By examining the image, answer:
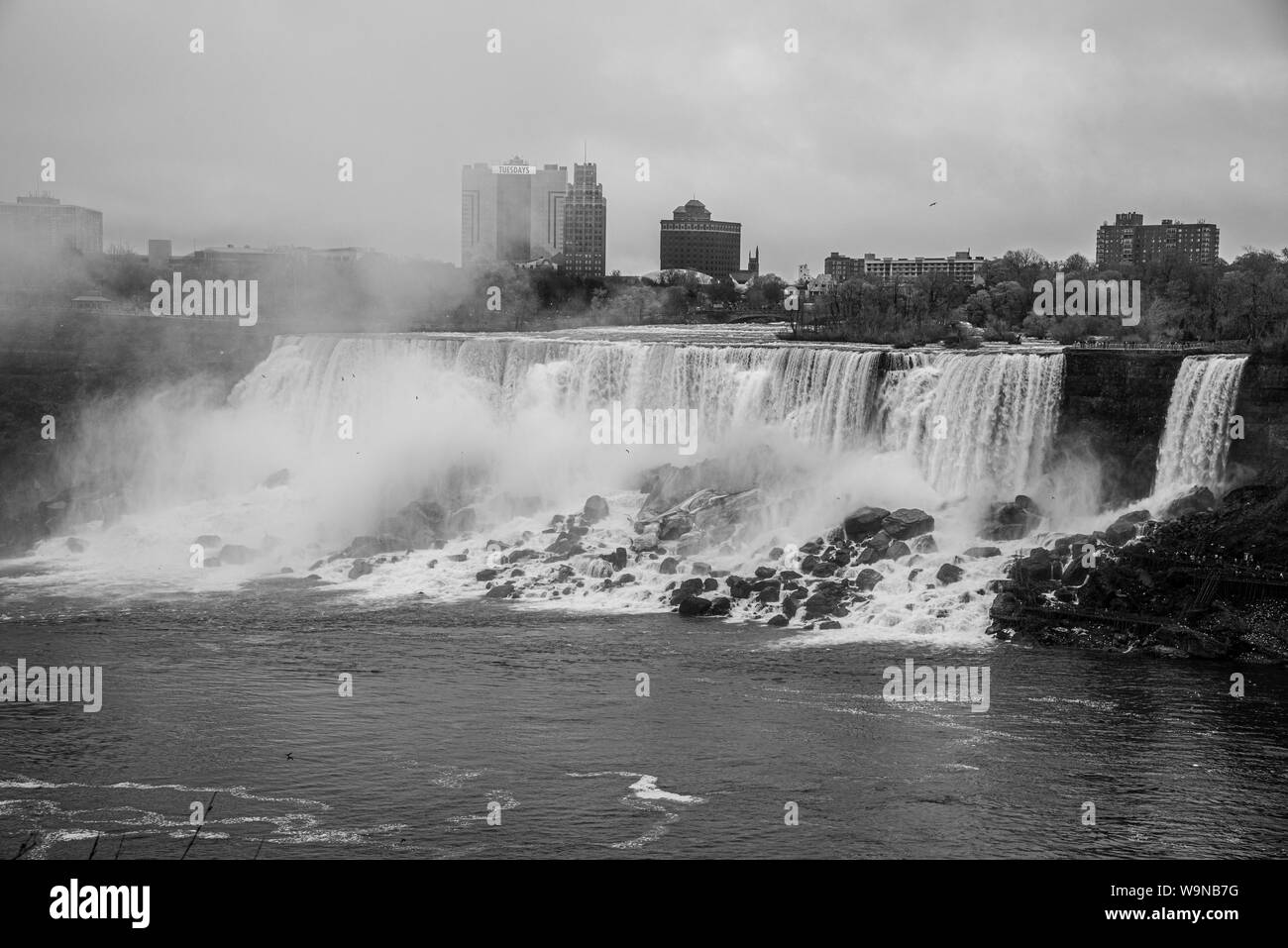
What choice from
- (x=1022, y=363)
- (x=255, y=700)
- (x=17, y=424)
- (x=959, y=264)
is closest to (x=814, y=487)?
(x=1022, y=363)

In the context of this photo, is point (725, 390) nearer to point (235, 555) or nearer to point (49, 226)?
point (235, 555)

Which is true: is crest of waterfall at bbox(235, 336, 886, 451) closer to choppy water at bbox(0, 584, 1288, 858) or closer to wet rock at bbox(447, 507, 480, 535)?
wet rock at bbox(447, 507, 480, 535)

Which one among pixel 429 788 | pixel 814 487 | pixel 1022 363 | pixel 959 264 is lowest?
pixel 429 788

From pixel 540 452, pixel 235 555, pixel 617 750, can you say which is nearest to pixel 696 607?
pixel 617 750

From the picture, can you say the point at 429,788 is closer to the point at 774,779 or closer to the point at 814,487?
the point at 774,779

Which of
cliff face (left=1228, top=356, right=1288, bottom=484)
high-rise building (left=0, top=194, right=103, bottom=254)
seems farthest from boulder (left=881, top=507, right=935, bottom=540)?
high-rise building (left=0, top=194, right=103, bottom=254)
